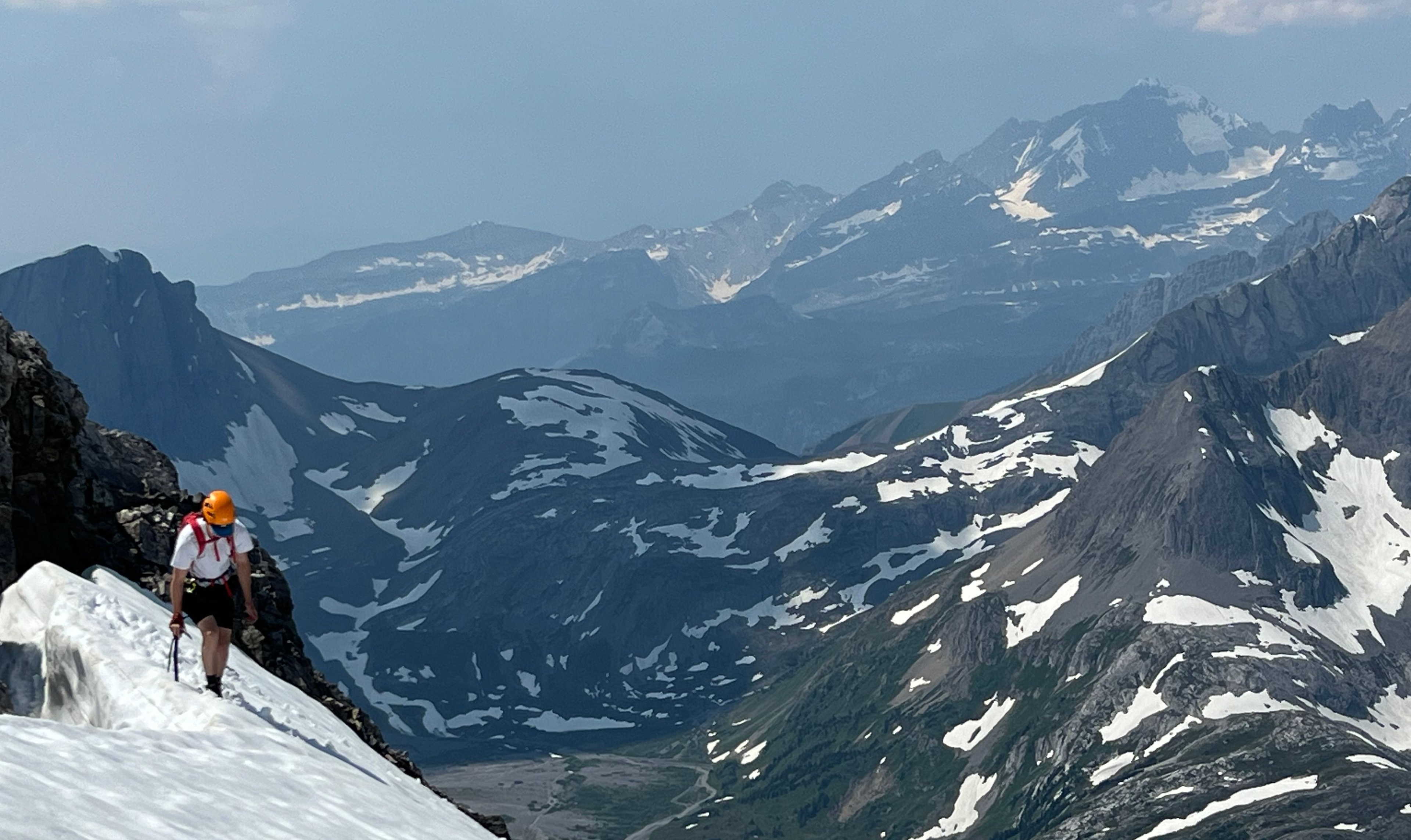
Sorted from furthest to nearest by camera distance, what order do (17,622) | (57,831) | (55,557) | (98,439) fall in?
(98,439) < (55,557) < (17,622) < (57,831)

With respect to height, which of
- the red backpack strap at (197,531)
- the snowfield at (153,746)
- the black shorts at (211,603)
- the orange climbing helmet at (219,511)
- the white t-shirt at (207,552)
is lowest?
the snowfield at (153,746)

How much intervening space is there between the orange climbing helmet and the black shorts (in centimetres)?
178

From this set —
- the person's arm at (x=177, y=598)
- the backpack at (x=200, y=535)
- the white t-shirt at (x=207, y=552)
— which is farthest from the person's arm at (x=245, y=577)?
the person's arm at (x=177, y=598)

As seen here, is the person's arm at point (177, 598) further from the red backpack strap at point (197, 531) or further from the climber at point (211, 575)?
the red backpack strap at point (197, 531)

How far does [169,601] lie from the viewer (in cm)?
4678

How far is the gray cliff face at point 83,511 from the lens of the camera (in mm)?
46531

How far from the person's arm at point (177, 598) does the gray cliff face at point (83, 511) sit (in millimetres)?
8960

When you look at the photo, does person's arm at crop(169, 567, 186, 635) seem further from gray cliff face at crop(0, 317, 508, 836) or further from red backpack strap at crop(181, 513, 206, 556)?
gray cliff face at crop(0, 317, 508, 836)

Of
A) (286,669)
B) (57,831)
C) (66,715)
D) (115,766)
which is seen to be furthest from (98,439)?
(57,831)

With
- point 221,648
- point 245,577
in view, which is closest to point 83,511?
point 221,648

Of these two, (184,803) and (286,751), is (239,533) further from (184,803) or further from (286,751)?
(184,803)

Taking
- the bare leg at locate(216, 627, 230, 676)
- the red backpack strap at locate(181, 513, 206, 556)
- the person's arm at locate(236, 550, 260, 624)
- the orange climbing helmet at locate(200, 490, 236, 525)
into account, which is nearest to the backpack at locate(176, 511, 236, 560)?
the red backpack strap at locate(181, 513, 206, 556)

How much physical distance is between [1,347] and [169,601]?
32.5 ft

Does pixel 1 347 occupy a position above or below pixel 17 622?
above
